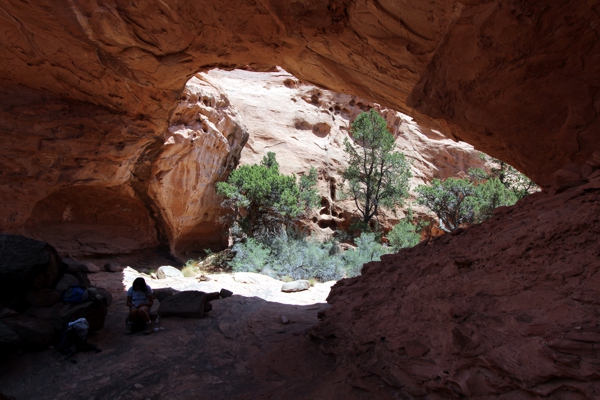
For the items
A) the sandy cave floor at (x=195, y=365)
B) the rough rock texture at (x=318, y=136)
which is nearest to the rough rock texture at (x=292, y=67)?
the sandy cave floor at (x=195, y=365)

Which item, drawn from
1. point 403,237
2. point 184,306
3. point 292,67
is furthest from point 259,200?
point 184,306

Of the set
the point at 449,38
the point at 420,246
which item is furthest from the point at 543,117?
→ the point at 420,246

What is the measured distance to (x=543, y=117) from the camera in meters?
4.37

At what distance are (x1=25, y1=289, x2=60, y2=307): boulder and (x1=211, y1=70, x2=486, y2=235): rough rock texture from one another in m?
11.7

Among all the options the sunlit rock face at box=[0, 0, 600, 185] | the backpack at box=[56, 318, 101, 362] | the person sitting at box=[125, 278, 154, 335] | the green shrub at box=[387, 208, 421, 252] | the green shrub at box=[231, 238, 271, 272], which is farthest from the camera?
the green shrub at box=[387, 208, 421, 252]

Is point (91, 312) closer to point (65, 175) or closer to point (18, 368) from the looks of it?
point (18, 368)

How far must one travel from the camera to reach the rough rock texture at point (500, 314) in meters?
1.83

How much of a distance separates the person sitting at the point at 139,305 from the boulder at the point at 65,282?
824 millimetres

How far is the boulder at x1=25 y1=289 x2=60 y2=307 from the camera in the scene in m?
4.59

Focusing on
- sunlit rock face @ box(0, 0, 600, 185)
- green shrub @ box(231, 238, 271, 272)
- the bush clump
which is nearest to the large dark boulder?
sunlit rock face @ box(0, 0, 600, 185)

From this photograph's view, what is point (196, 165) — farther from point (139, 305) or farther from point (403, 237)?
point (403, 237)

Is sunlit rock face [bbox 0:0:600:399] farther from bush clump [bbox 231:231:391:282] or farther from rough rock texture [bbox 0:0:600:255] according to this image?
bush clump [bbox 231:231:391:282]

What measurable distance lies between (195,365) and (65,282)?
2587 mm

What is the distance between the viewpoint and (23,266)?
15.3 ft
